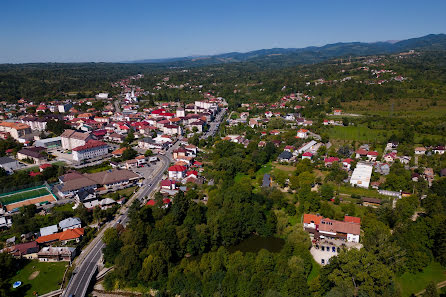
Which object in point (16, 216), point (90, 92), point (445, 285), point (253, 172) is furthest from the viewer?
point (90, 92)

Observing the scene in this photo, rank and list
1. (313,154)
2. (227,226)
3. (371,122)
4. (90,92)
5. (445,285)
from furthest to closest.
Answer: (90,92)
(371,122)
(313,154)
(227,226)
(445,285)

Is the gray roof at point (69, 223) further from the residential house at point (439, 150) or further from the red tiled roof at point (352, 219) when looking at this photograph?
the residential house at point (439, 150)

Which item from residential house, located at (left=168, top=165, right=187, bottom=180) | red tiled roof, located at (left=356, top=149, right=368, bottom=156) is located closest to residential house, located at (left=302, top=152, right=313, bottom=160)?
red tiled roof, located at (left=356, top=149, right=368, bottom=156)

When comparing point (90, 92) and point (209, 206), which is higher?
point (90, 92)

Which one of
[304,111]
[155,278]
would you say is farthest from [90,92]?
[155,278]

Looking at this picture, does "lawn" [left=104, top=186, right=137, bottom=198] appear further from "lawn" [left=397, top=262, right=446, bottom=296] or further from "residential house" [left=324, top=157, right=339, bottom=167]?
"lawn" [left=397, top=262, right=446, bottom=296]

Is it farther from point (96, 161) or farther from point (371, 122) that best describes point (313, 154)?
point (96, 161)

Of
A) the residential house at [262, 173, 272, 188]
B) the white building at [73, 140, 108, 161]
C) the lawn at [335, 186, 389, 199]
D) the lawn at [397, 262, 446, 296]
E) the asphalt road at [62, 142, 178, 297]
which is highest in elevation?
the white building at [73, 140, 108, 161]
